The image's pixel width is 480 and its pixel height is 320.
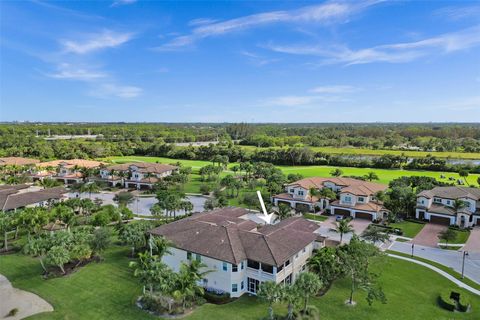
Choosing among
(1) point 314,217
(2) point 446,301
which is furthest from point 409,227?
(2) point 446,301

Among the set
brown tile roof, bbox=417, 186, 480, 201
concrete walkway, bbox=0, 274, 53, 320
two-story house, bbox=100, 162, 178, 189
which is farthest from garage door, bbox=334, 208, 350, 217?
concrete walkway, bbox=0, 274, 53, 320

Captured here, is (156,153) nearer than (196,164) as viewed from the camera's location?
No

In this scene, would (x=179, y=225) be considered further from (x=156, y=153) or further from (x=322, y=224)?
(x=156, y=153)

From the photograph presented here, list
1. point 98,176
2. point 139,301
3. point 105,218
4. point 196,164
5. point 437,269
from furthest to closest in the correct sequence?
point 196,164
point 98,176
point 105,218
point 437,269
point 139,301

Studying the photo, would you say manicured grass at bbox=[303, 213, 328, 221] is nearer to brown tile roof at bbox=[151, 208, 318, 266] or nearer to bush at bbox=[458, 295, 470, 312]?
brown tile roof at bbox=[151, 208, 318, 266]

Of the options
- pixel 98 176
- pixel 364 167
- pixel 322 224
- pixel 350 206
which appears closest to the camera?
pixel 322 224

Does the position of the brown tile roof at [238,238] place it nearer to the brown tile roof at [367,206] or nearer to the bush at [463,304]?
the bush at [463,304]

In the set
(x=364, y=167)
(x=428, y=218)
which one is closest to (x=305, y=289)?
(x=428, y=218)
